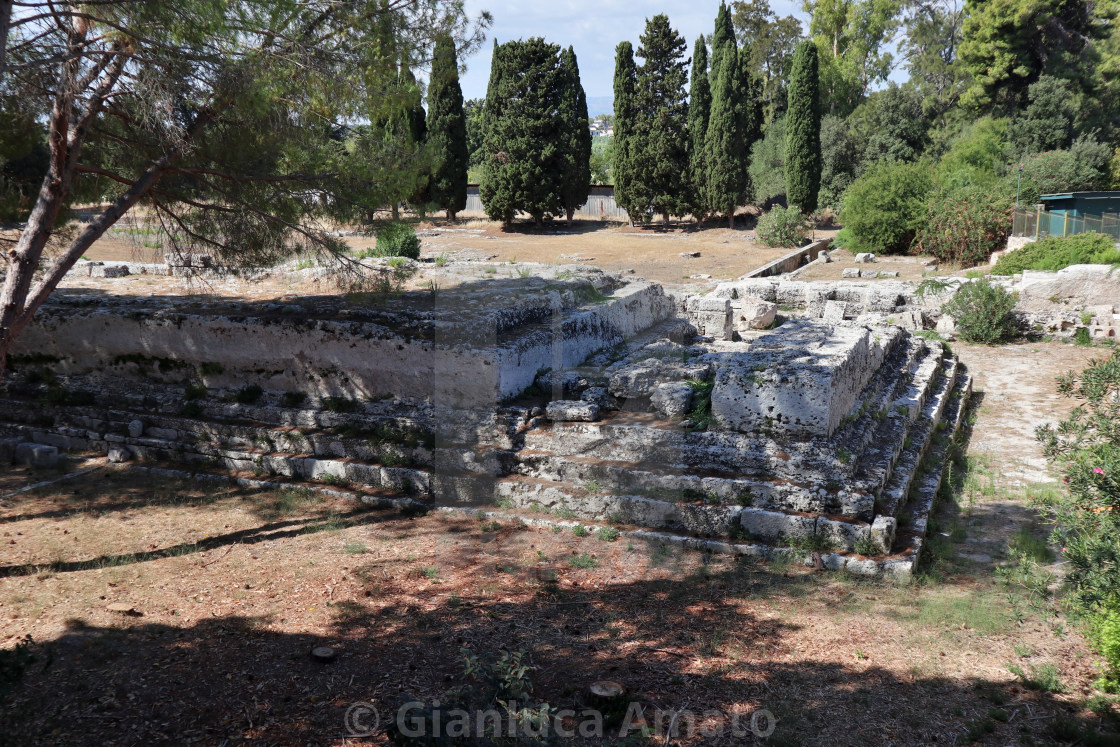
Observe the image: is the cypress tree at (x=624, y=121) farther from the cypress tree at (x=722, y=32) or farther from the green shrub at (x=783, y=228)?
the green shrub at (x=783, y=228)

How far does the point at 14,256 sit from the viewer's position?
507 cm

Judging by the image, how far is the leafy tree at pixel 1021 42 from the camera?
28.0 metres

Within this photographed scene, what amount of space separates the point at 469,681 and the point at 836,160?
3208 cm

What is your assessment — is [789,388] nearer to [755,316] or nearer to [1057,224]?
[755,316]

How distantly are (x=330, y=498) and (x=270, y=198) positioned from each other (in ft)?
8.59

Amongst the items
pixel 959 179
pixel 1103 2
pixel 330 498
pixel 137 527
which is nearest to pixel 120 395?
pixel 137 527

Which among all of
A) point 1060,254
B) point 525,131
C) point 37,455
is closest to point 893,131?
point 525,131

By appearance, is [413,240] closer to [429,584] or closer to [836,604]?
[429,584]

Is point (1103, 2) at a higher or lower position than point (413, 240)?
higher

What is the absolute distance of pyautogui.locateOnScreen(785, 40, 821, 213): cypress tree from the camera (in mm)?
27375

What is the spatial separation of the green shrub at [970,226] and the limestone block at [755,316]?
30.4ft

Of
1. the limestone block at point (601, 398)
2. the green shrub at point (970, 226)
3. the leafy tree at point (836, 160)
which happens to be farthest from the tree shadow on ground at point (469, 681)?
the leafy tree at point (836, 160)

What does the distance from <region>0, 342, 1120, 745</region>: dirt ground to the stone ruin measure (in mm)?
364

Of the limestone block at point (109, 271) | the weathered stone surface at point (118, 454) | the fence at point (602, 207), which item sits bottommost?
the weathered stone surface at point (118, 454)
